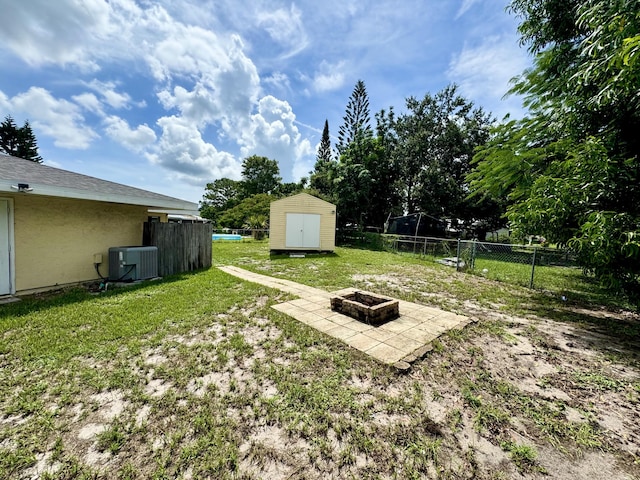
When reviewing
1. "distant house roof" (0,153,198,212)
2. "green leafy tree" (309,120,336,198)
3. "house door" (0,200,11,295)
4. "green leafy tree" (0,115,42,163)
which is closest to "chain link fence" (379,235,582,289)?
"green leafy tree" (309,120,336,198)

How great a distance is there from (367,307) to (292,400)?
193 centimetres

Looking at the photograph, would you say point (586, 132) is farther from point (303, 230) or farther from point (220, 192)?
point (220, 192)

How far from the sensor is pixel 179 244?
710 centimetres

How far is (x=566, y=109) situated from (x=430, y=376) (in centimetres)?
495

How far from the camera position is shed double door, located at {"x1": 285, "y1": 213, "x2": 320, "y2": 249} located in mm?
12266

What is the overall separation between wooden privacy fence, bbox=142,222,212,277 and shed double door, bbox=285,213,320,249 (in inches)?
185

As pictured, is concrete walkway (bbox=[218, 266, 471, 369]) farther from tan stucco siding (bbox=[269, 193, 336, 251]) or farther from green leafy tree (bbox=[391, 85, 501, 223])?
green leafy tree (bbox=[391, 85, 501, 223])

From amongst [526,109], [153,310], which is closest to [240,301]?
[153,310]

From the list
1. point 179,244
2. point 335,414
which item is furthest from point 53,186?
point 335,414

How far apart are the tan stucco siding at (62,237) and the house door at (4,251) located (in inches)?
4.4

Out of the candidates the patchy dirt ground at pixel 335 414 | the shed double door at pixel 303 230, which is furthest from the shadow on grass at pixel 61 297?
the shed double door at pixel 303 230

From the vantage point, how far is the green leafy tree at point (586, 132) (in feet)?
10.2

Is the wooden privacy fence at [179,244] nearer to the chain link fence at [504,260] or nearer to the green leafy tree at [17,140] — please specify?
the chain link fence at [504,260]

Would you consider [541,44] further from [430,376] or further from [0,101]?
[0,101]
